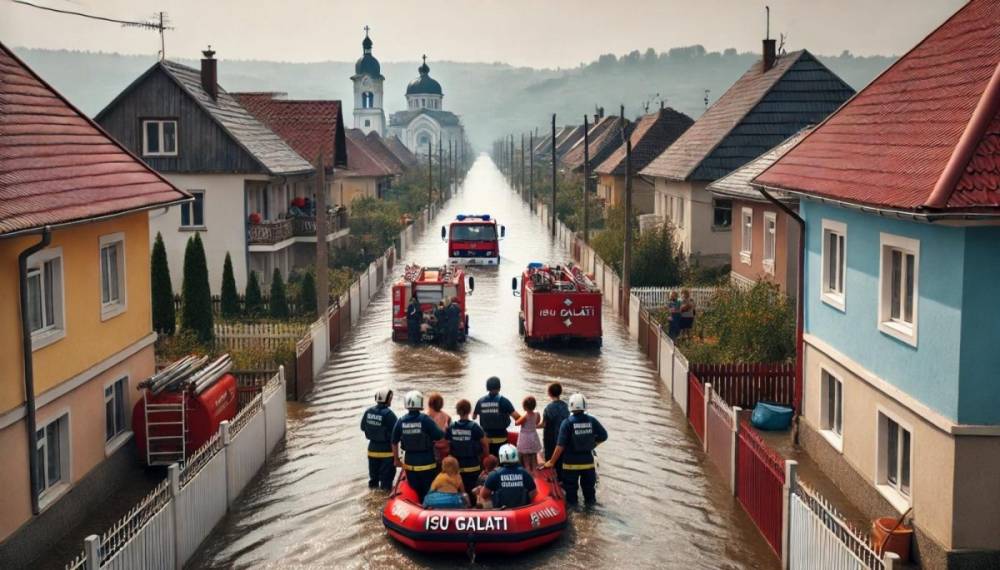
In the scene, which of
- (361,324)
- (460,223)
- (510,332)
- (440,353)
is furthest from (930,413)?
(460,223)

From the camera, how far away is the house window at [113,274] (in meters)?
18.4

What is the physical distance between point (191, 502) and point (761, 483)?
7070 mm

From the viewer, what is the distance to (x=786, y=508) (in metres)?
13.3

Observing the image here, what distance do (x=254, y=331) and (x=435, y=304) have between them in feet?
17.7

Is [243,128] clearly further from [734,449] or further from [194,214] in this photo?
[734,449]

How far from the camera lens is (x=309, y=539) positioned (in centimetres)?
1513

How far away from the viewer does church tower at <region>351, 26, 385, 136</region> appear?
527ft

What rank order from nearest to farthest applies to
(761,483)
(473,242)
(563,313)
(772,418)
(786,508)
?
(786,508) < (761,483) < (772,418) < (563,313) < (473,242)

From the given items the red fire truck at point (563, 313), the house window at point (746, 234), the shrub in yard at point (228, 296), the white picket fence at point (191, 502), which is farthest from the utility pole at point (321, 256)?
the house window at point (746, 234)

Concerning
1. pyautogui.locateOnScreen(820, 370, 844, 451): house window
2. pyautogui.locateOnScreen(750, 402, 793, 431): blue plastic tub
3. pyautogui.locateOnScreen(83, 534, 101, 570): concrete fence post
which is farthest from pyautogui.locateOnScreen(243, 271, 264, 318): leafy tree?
pyautogui.locateOnScreen(83, 534, 101, 570): concrete fence post

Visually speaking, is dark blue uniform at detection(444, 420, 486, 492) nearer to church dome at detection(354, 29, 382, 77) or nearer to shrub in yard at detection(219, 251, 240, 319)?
shrub in yard at detection(219, 251, 240, 319)

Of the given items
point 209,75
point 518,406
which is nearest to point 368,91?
point 209,75

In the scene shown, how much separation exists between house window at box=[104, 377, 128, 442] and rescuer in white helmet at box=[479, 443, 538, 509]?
673 cm

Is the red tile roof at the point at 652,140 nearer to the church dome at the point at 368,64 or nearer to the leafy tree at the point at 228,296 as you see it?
the leafy tree at the point at 228,296
